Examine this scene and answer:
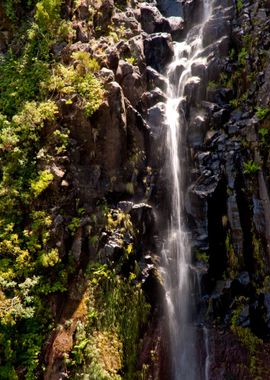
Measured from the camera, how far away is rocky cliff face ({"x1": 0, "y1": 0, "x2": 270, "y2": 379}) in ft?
26.8

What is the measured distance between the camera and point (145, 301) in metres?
9.11

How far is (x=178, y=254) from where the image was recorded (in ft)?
33.1

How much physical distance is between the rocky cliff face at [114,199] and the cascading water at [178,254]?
26 centimetres

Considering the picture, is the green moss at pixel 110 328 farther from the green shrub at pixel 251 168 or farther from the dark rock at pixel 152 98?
the dark rock at pixel 152 98

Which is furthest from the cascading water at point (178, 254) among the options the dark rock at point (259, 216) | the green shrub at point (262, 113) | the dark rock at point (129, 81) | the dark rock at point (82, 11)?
the dark rock at point (82, 11)

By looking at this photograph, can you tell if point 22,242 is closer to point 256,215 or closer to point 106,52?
point 256,215

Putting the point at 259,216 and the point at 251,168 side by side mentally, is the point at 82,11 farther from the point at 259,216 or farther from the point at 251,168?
the point at 259,216

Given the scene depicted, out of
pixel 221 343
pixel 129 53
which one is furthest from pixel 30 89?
pixel 221 343

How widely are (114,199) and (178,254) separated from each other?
2355 mm

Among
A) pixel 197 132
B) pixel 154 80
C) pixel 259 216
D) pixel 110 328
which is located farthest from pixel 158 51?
pixel 110 328

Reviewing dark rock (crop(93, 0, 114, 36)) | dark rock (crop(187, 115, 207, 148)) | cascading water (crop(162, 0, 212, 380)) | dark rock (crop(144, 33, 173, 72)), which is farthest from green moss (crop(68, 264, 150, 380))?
dark rock (crop(93, 0, 114, 36))

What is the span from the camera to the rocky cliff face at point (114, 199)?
8180mm

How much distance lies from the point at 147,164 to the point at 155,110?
202 centimetres

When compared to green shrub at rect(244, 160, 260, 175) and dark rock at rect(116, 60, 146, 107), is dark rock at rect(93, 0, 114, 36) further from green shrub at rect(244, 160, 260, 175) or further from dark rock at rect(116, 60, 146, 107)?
Answer: green shrub at rect(244, 160, 260, 175)
